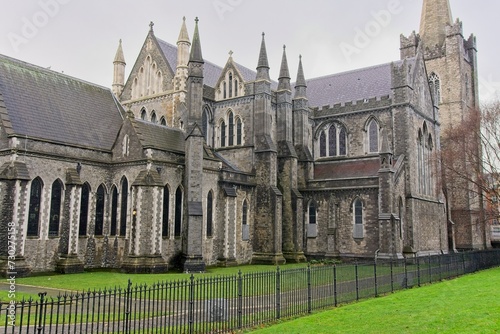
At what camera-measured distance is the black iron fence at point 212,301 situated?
11.0 metres

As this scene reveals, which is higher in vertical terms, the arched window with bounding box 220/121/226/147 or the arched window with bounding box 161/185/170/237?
the arched window with bounding box 220/121/226/147

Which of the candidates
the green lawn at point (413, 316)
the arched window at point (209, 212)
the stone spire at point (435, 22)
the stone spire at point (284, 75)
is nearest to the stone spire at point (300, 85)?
the stone spire at point (284, 75)

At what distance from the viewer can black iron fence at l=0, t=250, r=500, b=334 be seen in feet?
36.1

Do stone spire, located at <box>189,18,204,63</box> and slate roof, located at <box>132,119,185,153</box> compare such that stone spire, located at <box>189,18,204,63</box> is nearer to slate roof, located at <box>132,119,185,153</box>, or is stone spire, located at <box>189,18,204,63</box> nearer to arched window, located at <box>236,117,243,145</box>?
slate roof, located at <box>132,119,185,153</box>

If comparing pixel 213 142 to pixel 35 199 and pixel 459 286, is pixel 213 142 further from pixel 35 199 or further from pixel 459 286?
pixel 459 286

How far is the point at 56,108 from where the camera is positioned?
2919cm

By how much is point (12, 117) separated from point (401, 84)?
28917 millimetres

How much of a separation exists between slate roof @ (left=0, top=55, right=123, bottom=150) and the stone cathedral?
8cm

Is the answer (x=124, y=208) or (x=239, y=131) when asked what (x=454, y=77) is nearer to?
(x=239, y=131)

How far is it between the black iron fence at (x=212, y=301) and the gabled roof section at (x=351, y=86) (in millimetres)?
21903

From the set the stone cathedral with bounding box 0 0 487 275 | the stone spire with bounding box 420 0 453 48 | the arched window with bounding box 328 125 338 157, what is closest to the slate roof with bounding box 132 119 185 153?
the stone cathedral with bounding box 0 0 487 275

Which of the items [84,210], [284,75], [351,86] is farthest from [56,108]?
[351,86]

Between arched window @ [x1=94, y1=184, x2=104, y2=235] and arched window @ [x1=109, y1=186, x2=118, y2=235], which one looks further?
arched window @ [x1=109, y1=186, x2=118, y2=235]

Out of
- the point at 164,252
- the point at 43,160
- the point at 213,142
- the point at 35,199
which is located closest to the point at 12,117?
the point at 43,160
